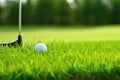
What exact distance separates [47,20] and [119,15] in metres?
5.76

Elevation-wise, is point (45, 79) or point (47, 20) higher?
point (45, 79)

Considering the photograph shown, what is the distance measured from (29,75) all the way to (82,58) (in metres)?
0.61

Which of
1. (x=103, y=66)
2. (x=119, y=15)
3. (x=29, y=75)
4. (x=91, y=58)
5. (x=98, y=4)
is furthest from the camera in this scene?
(x=98, y=4)

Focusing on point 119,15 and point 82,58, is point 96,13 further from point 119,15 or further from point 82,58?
point 82,58

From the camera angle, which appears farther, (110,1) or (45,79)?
(110,1)

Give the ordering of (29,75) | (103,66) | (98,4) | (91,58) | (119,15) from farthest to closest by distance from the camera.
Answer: (98,4) → (119,15) → (91,58) → (103,66) → (29,75)

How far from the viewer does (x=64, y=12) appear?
28984 mm

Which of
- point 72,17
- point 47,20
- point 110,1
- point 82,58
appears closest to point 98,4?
point 110,1

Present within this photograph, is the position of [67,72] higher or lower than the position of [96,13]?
higher

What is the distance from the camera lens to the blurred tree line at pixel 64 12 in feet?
87.5

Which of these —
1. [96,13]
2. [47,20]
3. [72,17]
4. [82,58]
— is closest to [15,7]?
[47,20]

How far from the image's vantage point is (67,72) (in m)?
2.45

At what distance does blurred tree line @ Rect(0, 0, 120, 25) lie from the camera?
2666 centimetres

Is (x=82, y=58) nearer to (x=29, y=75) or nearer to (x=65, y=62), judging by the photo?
(x=65, y=62)
